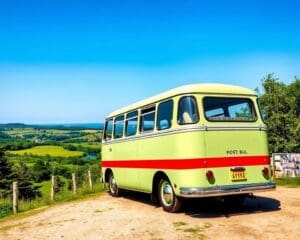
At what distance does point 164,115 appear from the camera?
1042cm

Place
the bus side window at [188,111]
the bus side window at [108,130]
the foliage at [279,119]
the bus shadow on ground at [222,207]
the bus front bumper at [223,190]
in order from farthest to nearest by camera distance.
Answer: the foliage at [279,119] → the bus side window at [108,130] → the bus shadow on ground at [222,207] → the bus side window at [188,111] → the bus front bumper at [223,190]

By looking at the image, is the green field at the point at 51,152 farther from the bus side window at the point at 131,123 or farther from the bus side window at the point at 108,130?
the bus side window at the point at 131,123

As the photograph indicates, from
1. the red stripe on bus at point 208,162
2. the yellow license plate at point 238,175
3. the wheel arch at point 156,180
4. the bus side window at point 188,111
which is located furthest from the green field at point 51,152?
the yellow license plate at point 238,175

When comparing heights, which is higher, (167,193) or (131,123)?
(131,123)

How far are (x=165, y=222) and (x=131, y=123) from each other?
14.3 feet

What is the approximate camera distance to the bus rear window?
381 inches

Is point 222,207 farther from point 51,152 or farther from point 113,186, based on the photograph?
point 51,152

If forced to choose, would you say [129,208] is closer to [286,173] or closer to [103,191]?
[103,191]

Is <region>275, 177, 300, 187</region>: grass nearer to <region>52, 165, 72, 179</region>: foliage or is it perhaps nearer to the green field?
<region>52, 165, 72, 179</region>: foliage

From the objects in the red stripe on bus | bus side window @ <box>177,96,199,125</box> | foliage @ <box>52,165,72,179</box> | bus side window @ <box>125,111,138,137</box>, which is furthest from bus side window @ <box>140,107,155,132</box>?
foliage @ <box>52,165,72,179</box>

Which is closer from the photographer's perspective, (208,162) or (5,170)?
(208,162)

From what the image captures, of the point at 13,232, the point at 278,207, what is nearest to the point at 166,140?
the point at 278,207

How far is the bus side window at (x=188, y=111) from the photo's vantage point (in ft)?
31.0

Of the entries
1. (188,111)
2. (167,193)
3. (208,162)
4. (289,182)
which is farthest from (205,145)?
(289,182)
